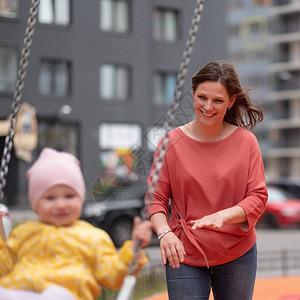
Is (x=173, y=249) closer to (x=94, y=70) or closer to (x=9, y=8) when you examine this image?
(x=9, y=8)

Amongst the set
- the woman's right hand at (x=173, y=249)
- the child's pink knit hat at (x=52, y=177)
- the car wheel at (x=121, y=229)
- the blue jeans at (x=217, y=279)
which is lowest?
the car wheel at (x=121, y=229)

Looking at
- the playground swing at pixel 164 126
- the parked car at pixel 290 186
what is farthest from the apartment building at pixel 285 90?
the playground swing at pixel 164 126

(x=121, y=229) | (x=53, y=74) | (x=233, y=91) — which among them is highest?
(x=53, y=74)

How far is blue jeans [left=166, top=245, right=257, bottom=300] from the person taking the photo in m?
2.62

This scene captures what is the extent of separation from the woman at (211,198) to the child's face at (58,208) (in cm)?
56

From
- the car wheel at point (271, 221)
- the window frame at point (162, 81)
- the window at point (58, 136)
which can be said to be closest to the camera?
the car wheel at point (271, 221)

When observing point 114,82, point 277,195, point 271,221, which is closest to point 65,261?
point 271,221

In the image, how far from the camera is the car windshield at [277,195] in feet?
57.7

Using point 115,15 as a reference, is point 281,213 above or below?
below

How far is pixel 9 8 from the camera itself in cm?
2544

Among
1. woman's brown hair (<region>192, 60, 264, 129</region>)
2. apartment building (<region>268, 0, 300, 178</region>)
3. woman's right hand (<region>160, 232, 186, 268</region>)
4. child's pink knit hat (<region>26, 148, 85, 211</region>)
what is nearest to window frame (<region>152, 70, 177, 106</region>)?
apartment building (<region>268, 0, 300, 178</region>)

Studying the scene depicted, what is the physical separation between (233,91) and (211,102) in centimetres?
12

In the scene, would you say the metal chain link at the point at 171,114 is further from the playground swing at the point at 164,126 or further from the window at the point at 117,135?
the window at the point at 117,135

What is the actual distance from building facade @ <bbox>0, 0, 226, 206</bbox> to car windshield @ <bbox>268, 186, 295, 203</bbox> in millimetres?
7974
